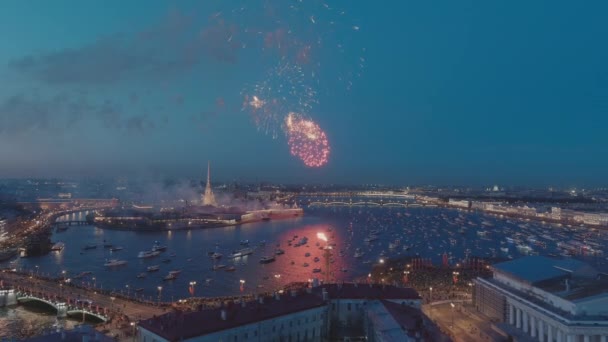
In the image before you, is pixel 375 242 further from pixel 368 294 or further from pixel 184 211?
pixel 184 211

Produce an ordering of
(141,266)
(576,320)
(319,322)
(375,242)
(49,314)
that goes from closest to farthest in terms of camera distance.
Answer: (576,320)
(319,322)
(49,314)
(141,266)
(375,242)

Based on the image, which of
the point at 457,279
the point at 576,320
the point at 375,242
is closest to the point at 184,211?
the point at 375,242

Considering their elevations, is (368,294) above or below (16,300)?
above

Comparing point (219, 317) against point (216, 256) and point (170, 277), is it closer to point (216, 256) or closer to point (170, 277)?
point (170, 277)

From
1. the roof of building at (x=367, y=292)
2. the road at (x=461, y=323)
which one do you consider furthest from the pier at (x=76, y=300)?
the road at (x=461, y=323)

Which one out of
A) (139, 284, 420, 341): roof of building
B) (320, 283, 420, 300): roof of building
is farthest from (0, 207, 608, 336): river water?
(139, 284, 420, 341): roof of building

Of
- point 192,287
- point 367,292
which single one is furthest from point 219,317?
point 192,287

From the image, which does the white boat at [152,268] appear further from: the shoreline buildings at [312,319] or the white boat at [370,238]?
the white boat at [370,238]

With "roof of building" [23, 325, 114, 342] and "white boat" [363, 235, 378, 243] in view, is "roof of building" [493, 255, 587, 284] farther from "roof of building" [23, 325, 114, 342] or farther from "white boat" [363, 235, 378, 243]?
"white boat" [363, 235, 378, 243]
